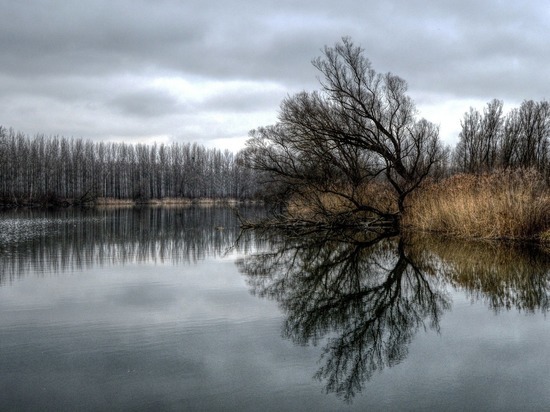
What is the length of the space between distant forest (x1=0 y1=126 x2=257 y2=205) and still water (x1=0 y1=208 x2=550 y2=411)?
52.3m

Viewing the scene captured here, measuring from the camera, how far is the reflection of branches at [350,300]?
17.1 ft

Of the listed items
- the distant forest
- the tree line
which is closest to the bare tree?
the tree line

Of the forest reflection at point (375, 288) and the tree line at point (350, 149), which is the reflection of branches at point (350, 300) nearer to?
the forest reflection at point (375, 288)

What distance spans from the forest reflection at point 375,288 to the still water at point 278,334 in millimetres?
38

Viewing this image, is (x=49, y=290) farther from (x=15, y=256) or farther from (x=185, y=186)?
(x=185, y=186)

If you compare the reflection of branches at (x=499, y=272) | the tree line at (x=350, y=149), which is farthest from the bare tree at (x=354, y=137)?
the reflection of branches at (x=499, y=272)

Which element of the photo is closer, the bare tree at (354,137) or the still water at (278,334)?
the still water at (278,334)

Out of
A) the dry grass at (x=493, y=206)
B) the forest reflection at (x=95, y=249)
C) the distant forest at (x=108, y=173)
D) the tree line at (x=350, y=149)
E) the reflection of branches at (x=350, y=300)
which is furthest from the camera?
the distant forest at (x=108, y=173)

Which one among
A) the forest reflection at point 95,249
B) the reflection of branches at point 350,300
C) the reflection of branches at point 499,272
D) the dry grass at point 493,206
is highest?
the dry grass at point 493,206

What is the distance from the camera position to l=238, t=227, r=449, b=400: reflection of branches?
205 inches

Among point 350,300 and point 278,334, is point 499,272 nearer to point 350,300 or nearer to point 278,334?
point 350,300

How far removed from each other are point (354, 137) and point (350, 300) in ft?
45.0

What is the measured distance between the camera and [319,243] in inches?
658

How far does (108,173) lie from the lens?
90.4 m
